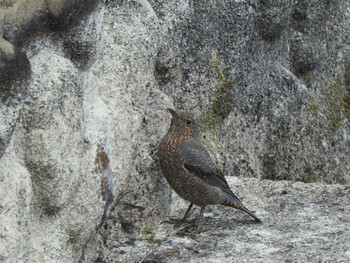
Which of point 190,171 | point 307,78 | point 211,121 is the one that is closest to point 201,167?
point 190,171

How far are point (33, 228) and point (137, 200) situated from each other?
1265mm

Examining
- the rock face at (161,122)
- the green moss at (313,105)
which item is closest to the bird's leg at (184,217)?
the rock face at (161,122)

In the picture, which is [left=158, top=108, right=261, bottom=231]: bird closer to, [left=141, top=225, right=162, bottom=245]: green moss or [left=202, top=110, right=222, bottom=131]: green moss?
[left=141, top=225, right=162, bottom=245]: green moss

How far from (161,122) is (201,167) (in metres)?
0.37

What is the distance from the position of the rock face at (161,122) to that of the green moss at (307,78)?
0.01 metres

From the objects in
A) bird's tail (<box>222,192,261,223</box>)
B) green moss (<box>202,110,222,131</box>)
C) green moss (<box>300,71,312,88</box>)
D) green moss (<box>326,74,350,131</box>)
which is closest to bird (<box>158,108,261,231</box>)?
bird's tail (<box>222,192,261,223</box>)

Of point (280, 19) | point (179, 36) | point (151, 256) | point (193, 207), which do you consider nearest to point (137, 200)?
point (151, 256)

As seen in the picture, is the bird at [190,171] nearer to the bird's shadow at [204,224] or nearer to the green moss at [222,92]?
the bird's shadow at [204,224]

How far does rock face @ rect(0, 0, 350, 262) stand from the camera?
3.84m

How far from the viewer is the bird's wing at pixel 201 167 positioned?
5.59m

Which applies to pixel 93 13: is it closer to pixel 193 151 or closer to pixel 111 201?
pixel 111 201

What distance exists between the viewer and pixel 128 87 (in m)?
4.98

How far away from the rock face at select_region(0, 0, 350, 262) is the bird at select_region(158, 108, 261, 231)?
0.09m

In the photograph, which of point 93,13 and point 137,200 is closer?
point 93,13
